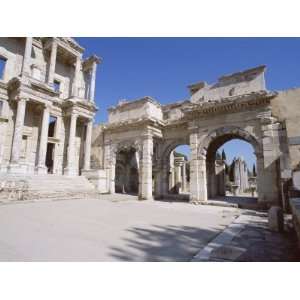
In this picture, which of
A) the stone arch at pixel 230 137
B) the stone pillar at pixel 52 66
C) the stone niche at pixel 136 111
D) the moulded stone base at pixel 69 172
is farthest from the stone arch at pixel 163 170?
the stone pillar at pixel 52 66

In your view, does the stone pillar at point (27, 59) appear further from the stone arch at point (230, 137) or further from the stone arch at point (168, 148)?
the stone arch at point (230, 137)

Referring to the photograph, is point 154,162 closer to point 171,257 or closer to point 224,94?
point 224,94

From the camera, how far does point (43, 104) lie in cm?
1692

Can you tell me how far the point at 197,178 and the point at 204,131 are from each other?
10.2 feet

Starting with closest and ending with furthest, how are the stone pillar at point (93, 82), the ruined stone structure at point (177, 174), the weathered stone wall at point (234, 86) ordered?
1. the weathered stone wall at point (234, 86)
2. the stone pillar at point (93, 82)
3. the ruined stone structure at point (177, 174)

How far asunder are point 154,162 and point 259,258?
14.3 meters

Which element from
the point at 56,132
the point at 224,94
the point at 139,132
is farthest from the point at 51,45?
the point at 224,94

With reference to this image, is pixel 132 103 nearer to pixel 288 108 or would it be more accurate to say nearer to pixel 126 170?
pixel 126 170

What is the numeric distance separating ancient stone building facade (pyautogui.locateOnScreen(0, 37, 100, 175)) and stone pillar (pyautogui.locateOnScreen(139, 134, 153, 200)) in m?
6.41

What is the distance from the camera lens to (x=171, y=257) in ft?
11.7

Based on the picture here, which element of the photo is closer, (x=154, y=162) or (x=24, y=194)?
(x=24, y=194)

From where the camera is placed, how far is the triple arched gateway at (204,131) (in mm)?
10703

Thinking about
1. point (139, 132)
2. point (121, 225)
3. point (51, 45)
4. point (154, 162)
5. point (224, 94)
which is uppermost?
point (51, 45)

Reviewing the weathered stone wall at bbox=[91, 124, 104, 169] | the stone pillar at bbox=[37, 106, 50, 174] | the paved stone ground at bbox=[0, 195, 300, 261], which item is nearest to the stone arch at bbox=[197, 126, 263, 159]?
the paved stone ground at bbox=[0, 195, 300, 261]
